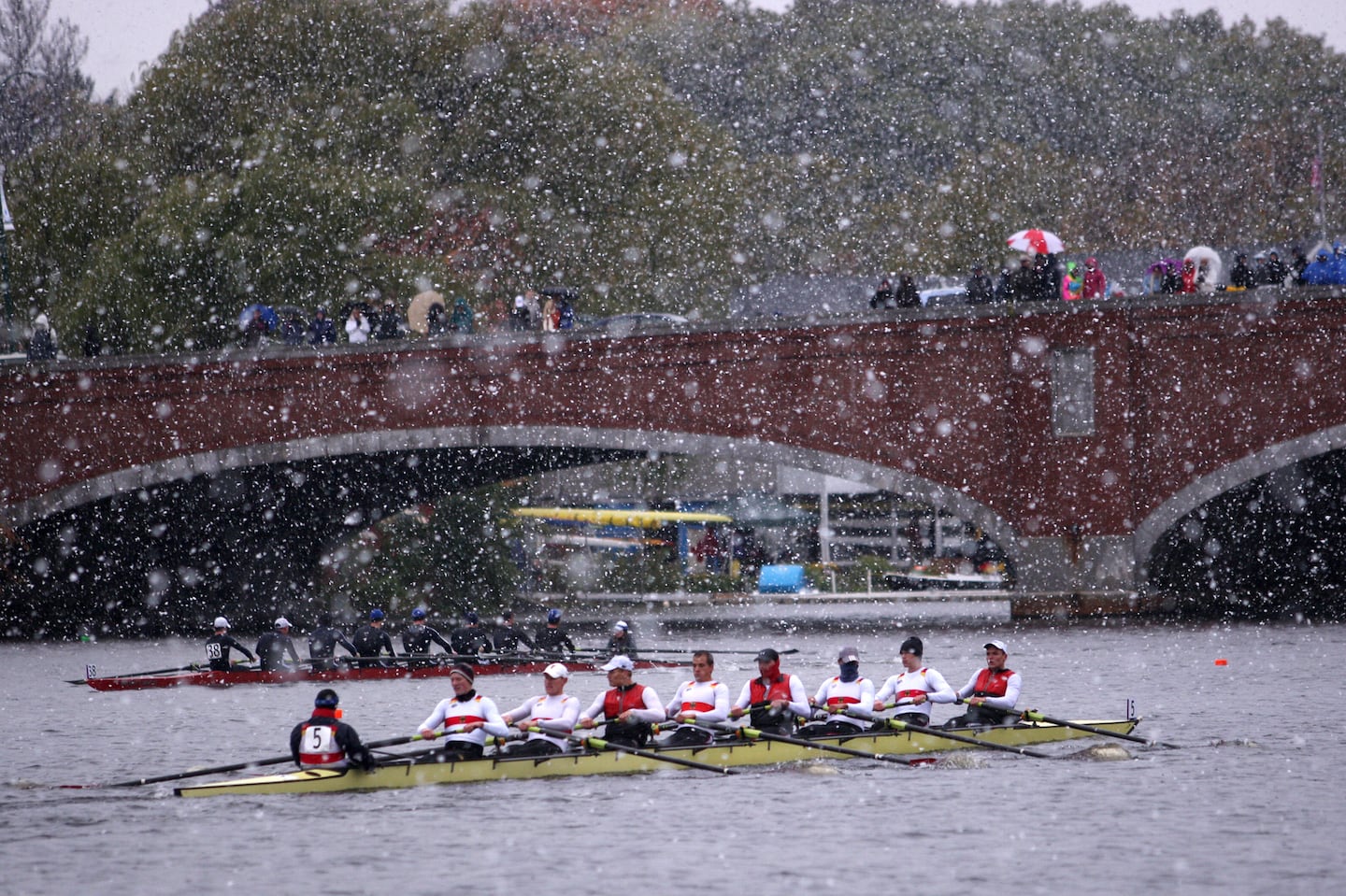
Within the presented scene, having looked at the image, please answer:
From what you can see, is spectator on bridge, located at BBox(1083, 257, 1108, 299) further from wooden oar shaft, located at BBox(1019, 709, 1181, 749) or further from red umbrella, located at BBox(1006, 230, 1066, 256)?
wooden oar shaft, located at BBox(1019, 709, 1181, 749)

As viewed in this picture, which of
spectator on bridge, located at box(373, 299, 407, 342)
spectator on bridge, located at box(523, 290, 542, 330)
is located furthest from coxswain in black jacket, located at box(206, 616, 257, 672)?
spectator on bridge, located at box(523, 290, 542, 330)

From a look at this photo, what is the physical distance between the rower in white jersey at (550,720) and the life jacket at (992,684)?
4.92 m

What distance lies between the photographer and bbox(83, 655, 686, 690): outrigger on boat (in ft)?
100

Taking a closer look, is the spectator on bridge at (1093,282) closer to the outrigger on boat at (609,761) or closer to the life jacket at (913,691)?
the outrigger on boat at (609,761)

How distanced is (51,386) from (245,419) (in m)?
4.31

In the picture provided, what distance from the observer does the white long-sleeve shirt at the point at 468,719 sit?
1950 centimetres

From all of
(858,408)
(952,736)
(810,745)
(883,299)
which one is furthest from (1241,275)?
(810,745)

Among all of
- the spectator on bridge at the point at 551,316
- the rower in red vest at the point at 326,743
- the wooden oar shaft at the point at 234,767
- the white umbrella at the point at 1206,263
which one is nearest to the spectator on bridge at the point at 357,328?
the spectator on bridge at the point at 551,316

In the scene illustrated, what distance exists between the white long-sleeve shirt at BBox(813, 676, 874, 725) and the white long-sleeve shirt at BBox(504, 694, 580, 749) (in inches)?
117

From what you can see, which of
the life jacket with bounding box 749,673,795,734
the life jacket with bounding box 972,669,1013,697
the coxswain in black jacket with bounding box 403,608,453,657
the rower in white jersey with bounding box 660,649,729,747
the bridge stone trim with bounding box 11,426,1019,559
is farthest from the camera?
the bridge stone trim with bounding box 11,426,1019,559

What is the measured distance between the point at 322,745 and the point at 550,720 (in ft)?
8.18

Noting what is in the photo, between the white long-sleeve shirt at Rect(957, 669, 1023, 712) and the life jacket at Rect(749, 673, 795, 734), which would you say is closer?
the life jacket at Rect(749, 673, 795, 734)

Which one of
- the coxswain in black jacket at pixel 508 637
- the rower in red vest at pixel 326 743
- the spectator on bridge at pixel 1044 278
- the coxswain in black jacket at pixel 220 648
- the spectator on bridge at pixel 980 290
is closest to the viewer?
the rower in red vest at pixel 326 743

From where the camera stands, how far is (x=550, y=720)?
66.2ft
